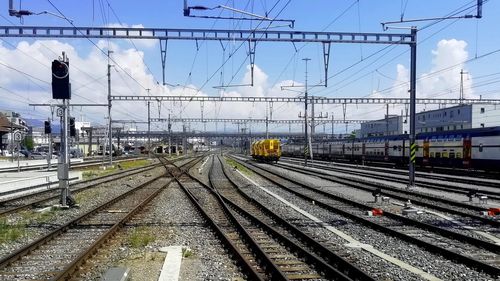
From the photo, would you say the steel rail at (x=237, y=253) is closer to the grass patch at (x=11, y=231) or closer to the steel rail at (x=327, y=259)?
the steel rail at (x=327, y=259)

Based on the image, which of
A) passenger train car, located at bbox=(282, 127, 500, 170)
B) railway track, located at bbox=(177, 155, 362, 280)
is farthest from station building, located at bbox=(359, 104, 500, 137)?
railway track, located at bbox=(177, 155, 362, 280)

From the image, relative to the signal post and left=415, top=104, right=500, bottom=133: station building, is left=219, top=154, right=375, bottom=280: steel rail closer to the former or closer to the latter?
the signal post

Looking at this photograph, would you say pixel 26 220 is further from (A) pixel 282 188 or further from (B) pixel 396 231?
(A) pixel 282 188

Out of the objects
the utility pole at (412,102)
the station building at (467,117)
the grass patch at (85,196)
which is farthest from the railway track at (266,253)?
the station building at (467,117)

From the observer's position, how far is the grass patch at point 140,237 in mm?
11603

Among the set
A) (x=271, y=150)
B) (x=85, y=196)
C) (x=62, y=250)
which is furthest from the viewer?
(x=271, y=150)

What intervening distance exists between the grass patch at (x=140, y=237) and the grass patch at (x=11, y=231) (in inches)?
101

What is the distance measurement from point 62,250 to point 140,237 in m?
1.86

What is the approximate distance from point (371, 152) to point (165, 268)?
53.9m

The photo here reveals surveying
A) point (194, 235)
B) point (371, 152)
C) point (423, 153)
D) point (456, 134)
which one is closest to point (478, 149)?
point (456, 134)

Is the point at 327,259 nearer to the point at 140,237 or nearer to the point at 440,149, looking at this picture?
→ the point at 140,237

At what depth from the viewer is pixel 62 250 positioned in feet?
36.3

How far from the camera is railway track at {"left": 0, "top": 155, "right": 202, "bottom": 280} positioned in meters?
8.85

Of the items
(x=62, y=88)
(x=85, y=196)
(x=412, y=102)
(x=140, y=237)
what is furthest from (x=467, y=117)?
(x=140, y=237)
